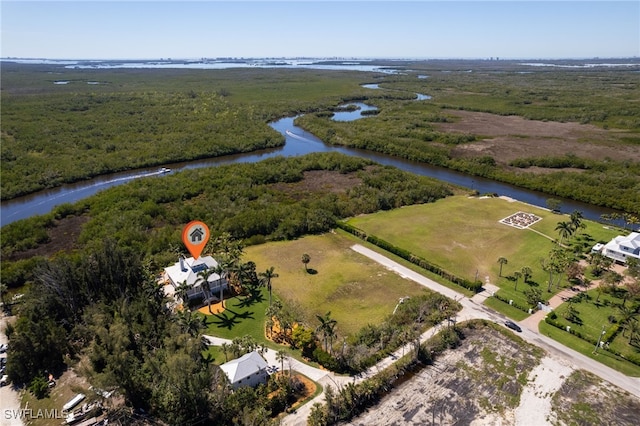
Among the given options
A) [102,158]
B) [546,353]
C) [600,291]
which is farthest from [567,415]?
[102,158]

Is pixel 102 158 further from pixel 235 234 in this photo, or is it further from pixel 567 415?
pixel 567 415

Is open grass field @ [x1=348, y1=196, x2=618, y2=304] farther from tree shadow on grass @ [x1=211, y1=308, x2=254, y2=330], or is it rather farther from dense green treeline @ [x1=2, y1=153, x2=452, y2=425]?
tree shadow on grass @ [x1=211, y1=308, x2=254, y2=330]

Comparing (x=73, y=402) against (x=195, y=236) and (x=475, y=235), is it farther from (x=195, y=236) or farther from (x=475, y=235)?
(x=475, y=235)

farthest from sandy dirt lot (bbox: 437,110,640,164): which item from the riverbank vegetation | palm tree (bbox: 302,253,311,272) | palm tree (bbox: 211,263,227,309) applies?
palm tree (bbox: 211,263,227,309)

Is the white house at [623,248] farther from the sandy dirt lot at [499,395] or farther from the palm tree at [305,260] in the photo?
the palm tree at [305,260]

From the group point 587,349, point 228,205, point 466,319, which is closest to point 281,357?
point 466,319
